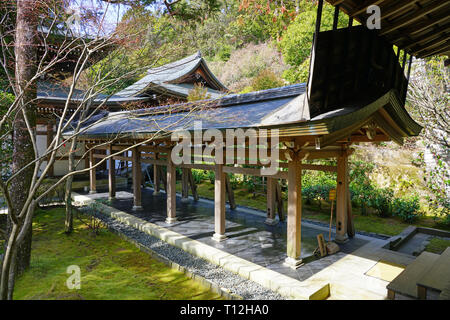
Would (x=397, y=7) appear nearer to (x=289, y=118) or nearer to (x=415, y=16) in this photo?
(x=415, y=16)

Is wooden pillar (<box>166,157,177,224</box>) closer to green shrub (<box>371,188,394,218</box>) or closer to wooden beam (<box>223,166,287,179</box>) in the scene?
wooden beam (<box>223,166,287,179</box>)

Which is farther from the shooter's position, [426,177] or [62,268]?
[426,177]

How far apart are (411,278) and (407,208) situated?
5.86 metres

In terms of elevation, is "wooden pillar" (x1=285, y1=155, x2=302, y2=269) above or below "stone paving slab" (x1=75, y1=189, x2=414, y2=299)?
above

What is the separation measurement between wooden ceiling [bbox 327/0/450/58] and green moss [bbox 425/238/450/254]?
14.6ft

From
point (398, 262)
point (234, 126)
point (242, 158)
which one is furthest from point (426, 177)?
point (234, 126)

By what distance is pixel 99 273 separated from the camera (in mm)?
5141

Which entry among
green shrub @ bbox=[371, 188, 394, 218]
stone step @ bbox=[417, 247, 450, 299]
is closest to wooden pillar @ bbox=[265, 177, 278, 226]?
stone step @ bbox=[417, 247, 450, 299]

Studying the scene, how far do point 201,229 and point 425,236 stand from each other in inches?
241

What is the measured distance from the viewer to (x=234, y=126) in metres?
4.73

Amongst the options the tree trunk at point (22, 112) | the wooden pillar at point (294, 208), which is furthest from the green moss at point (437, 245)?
the tree trunk at point (22, 112)

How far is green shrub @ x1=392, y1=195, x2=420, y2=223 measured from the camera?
8719mm

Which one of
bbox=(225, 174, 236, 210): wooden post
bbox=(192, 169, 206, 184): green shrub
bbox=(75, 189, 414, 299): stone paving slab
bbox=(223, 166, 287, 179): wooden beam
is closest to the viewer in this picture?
bbox=(75, 189, 414, 299): stone paving slab
